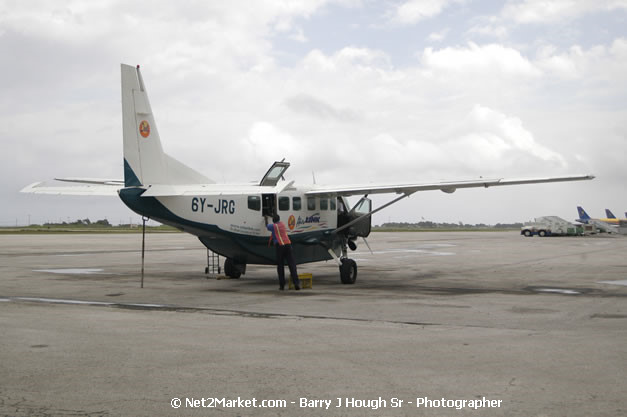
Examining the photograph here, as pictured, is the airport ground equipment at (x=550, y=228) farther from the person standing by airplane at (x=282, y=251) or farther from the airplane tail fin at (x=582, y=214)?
the person standing by airplane at (x=282, y=251)

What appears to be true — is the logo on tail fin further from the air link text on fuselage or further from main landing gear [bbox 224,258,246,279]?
the air link text on fuselage

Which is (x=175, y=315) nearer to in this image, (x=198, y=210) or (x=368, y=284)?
(x=198, y=210)

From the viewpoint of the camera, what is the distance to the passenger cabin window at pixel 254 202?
14.8 metres

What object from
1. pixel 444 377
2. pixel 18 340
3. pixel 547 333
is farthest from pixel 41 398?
pixel 547 333

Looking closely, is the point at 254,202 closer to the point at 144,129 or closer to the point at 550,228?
the point at 144,129

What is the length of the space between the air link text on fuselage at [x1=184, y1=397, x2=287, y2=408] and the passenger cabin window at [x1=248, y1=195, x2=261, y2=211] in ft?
34.1

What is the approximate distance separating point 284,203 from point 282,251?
7.29 feet

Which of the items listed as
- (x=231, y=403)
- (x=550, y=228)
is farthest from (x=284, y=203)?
(x=550, y=228)

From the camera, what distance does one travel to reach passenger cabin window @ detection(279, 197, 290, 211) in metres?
15.6

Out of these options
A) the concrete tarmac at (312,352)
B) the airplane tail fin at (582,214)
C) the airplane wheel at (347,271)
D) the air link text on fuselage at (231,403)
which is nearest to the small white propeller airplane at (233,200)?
the airplane wheel at (347,271)

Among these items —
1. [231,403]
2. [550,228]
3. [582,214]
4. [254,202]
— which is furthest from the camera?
[582,214]

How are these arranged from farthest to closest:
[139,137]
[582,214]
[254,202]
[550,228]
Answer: [582,214], [550,228], [254,202], [139,137]

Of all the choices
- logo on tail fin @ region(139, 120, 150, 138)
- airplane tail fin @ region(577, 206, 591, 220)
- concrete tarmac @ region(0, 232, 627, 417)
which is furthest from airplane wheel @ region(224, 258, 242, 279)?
airplane tail fin @ region(577, 206, 591, 220)

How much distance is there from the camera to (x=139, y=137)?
1302cm
